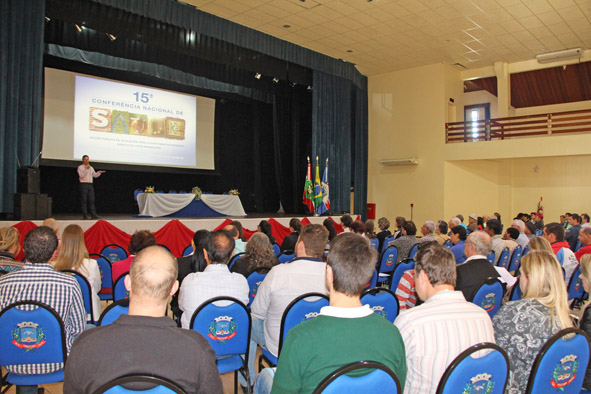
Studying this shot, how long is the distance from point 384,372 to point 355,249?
47 centimetres

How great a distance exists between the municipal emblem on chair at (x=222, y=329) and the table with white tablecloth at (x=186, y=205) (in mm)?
7626

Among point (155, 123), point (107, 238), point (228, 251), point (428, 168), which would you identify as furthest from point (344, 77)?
point (228, 251)

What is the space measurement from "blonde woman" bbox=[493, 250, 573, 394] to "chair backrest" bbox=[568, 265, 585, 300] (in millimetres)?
2289

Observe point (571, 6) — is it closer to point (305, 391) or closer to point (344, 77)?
point (344, 77)

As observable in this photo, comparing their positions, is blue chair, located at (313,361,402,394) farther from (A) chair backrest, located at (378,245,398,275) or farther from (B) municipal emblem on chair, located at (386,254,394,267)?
(B) municipal emblem on chair, located at (386,254,394,267)

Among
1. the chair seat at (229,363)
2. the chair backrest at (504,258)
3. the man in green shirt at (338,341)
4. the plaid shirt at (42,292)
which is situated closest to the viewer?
the man in green shirt at (338,341)

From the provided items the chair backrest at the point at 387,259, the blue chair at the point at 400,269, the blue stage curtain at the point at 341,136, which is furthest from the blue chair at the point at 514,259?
the blue stage curtain at the point at 341,136

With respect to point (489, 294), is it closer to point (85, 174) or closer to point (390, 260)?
point (390, 260)

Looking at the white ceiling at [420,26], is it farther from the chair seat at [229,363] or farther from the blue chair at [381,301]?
the chair seat at [229,363]

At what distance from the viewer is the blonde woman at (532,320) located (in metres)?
2.12

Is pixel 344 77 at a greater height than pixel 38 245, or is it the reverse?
pixel 344 77

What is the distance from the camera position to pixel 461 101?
14.6 m

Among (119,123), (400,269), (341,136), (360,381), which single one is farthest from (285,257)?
(341,136)

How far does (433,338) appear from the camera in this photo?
1.84 m
